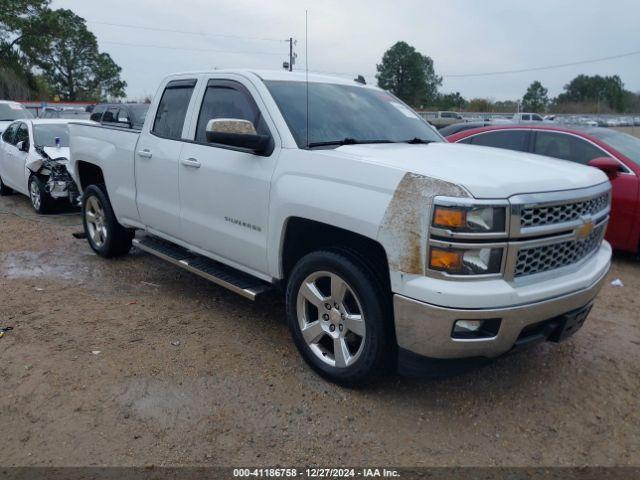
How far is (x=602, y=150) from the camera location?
6641mm

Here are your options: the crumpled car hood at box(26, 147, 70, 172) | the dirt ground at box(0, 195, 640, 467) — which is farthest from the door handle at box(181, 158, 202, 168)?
Result: the crumpled car hood at box(26, 147, 70, 172)

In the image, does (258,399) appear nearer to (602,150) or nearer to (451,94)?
(602,150)

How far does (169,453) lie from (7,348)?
1.99m

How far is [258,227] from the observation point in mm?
3984

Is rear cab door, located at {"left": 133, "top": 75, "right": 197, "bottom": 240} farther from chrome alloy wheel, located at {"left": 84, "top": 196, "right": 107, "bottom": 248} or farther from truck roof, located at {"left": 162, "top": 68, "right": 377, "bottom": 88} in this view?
chrome alloy wheel, located at {"left": 84, "top": 196, "right": 107, "bottom": 248}

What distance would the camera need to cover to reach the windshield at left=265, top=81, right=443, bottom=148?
4023 millimetres

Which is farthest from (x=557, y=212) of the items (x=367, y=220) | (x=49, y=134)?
(x=49, y=134)

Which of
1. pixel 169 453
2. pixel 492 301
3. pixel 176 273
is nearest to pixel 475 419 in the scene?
pixel 492 301

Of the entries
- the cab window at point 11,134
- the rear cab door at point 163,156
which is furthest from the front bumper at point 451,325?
the cab window at point 11,134

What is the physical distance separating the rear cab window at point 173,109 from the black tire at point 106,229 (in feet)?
4.49

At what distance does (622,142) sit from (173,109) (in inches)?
216

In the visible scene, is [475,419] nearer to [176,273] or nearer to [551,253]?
[551,253]

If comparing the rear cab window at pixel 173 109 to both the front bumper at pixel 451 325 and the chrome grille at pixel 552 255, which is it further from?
the chrome grille at pixel 552 255

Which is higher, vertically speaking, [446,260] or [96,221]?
[446,260]
